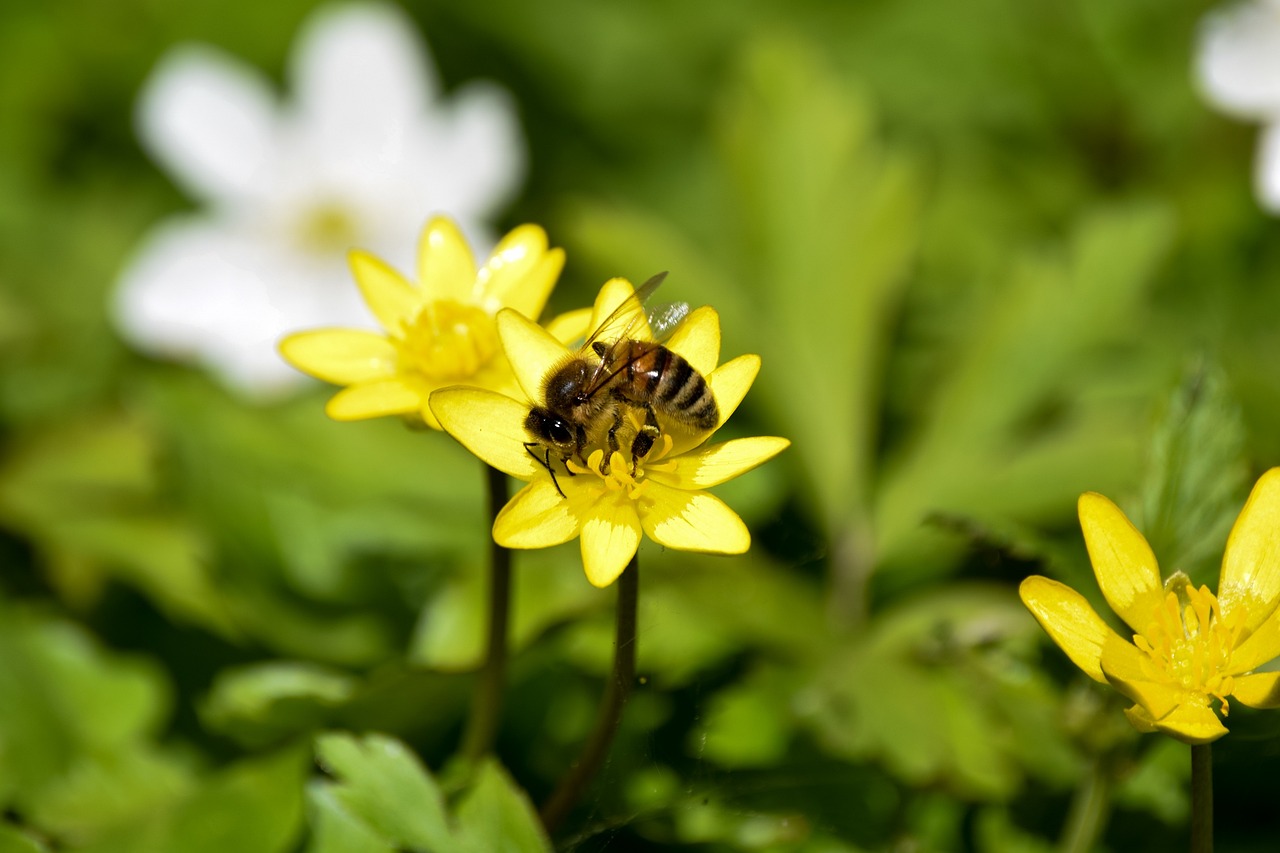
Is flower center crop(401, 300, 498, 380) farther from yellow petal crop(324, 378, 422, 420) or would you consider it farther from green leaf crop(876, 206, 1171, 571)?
green leaf crop(876, 206, 1171, 571)

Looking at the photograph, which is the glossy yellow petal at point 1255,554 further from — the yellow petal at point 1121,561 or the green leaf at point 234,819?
the green leaf at point 234,819

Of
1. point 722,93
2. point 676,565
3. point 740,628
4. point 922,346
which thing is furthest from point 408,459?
point 722,93

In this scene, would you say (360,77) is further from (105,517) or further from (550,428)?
(550,428)

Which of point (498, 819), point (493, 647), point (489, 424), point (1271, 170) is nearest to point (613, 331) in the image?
point (489, 424)

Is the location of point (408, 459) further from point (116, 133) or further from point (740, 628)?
point (116, 133)

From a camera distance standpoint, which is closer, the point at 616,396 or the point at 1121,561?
the point at 1121,561

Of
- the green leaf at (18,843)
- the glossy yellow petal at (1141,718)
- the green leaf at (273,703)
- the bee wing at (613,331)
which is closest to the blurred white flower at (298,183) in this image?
the green leaf at (273,703)
